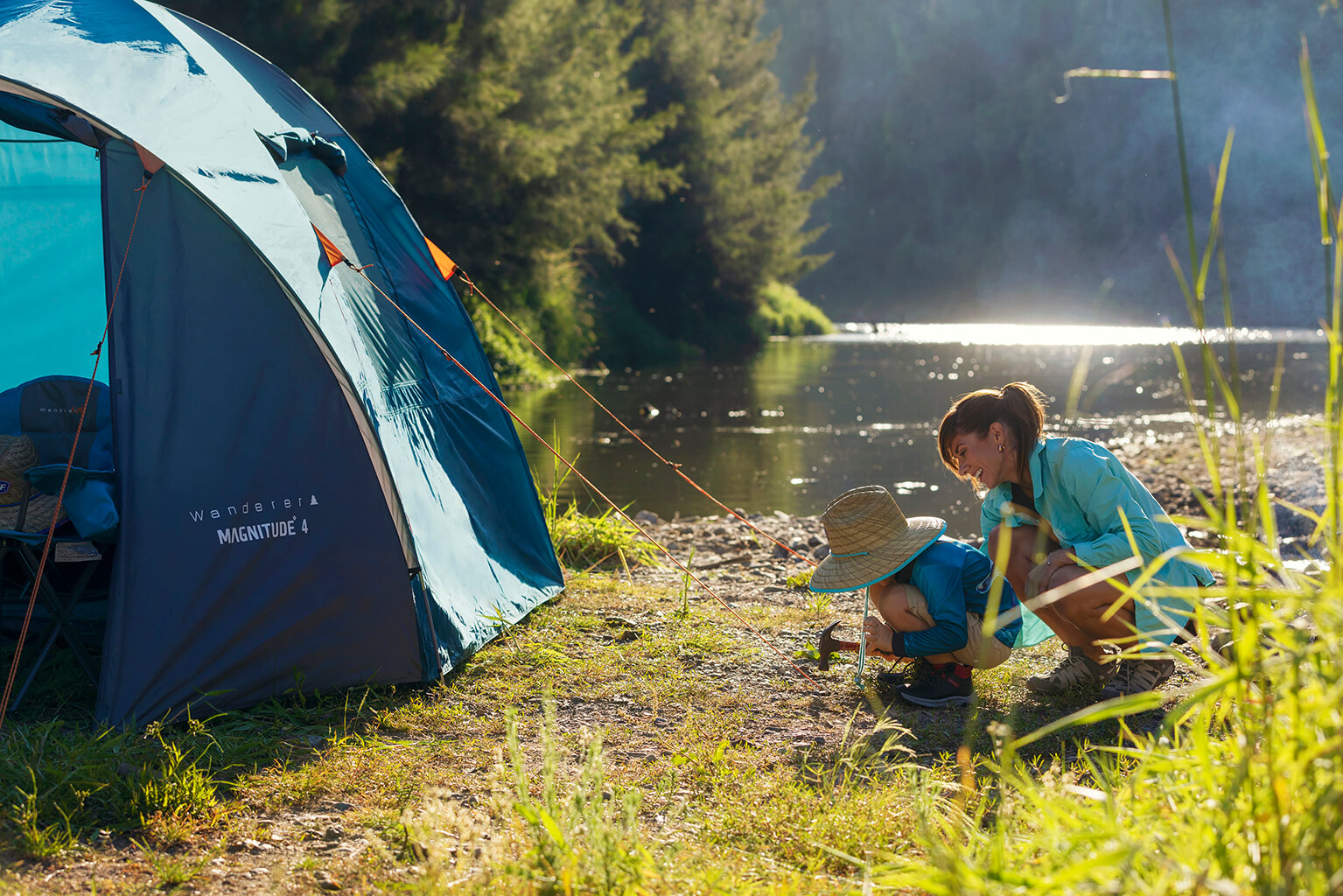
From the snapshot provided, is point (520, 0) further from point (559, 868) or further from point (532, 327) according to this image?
point (559, 868)

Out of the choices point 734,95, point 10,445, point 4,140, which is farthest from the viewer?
point 734,95

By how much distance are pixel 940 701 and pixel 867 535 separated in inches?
23.3

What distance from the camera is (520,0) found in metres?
15.4

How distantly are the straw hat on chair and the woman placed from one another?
122 inches

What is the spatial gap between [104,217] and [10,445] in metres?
1.08

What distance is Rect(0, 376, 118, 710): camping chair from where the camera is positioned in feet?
10.9

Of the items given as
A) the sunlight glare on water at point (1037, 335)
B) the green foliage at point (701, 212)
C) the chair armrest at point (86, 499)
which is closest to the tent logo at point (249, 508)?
the chair armrest at point (86, 499)

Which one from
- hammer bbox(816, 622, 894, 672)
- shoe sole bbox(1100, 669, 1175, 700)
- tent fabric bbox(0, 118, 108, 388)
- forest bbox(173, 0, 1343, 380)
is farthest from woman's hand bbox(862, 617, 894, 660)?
tent fabric bbox(0, 118, 108, 388)

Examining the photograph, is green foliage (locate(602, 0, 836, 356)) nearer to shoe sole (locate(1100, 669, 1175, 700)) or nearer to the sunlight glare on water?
the sunlight glare on water

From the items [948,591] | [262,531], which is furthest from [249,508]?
[948,591]

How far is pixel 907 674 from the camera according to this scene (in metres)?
3.74

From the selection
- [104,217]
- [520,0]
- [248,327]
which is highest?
[520,0]

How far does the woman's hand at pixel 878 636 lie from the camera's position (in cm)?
352

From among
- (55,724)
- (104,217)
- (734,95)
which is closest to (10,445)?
(104,217)
